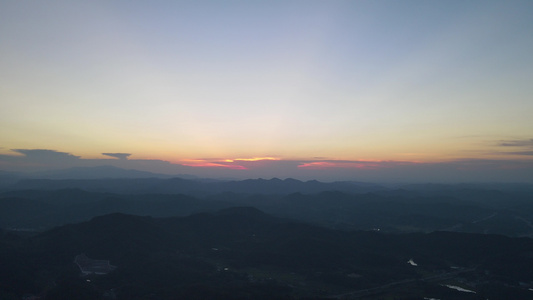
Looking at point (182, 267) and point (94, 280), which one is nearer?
point (94, 280)

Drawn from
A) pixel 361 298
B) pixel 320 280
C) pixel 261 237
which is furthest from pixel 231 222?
pixel 361 298

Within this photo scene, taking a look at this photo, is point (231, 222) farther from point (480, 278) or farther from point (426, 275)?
point (480, 278)

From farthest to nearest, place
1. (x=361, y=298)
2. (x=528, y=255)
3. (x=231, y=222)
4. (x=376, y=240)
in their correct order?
(x=231, y=222) < (x=376, y=240) < (x=528, y=255) < (x=361, y=298)

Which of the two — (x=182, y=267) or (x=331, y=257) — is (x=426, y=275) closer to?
(x=331, y=257)

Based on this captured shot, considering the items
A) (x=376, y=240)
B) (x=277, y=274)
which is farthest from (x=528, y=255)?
(x=277, y=274)

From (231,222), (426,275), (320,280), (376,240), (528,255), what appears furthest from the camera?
(231,222)

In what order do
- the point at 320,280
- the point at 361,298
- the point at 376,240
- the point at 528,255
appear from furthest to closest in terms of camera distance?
1. the point at 376,240
2. the point at 528,255
3. the point at 320,280
4. the point at 361,298
